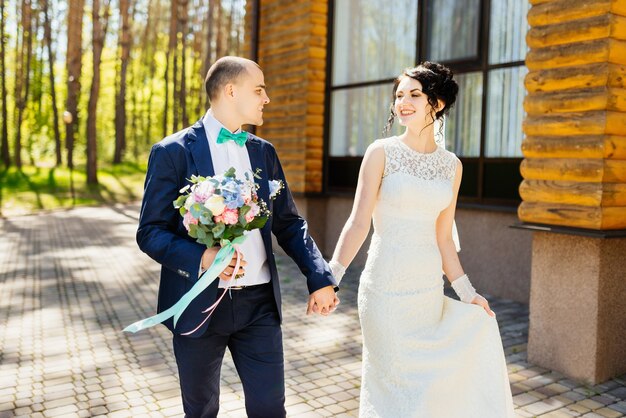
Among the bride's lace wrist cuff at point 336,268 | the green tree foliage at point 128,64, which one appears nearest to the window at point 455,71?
the bride's lace wrist cuff at point 336,268

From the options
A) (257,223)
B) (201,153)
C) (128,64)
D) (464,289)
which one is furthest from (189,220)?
(128,64)

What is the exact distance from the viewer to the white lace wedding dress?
10.8 feet

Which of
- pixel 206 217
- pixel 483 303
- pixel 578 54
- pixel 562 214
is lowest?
pixel 483 303

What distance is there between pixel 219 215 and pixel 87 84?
54924 mm

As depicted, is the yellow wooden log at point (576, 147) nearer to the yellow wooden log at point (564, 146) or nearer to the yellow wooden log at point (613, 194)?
the yellow wooden log at point (564, 146)

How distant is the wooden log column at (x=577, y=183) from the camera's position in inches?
196

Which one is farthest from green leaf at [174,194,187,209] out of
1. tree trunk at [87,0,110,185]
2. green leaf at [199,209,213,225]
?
tree trunk at [87,0,110,185]

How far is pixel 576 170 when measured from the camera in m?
5.14

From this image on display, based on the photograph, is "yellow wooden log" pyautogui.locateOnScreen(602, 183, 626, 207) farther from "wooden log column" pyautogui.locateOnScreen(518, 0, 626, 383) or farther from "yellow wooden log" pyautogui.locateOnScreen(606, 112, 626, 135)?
"yellow wooden log" pyautogui.locateOnScreen(606, 112, 626, 135)

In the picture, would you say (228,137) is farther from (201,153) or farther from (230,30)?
(230,30)

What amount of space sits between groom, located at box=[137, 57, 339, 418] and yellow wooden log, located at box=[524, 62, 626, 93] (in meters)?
3.14

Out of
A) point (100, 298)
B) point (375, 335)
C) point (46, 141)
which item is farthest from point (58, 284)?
point (46, 141)

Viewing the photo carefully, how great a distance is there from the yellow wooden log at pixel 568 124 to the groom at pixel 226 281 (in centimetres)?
302

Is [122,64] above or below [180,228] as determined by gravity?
above
